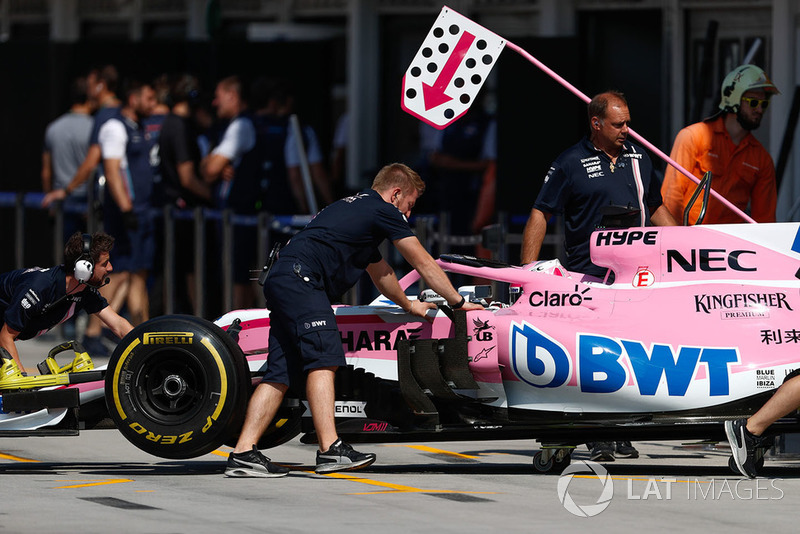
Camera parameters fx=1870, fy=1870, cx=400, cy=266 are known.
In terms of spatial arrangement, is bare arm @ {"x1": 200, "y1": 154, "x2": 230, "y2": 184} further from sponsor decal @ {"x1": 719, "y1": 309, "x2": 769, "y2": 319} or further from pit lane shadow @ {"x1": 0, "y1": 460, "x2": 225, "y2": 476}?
sponsor decal @ {"x1": 719, "y1": 309, "x2": 769, "y2": 319}

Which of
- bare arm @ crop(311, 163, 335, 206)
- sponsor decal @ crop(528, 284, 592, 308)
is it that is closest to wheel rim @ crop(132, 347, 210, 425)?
sponsor decal @ crop(528, 284, 592, 308)

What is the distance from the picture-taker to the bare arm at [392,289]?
975 cm

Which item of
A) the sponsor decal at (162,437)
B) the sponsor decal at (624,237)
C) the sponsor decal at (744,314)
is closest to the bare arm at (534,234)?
the sponsor decal at (624,237)

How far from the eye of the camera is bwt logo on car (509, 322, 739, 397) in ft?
30.6

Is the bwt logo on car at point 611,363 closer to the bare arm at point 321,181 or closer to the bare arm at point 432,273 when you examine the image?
the bare arm at point 432,273

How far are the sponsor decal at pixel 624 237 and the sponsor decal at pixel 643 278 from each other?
0.50ft

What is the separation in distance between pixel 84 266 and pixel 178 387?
1026mm

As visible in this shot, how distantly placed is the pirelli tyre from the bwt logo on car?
1457mm

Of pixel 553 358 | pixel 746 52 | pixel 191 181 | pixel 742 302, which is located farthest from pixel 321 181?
pixel 742 302

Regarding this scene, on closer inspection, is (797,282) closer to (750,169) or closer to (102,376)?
(750,169)

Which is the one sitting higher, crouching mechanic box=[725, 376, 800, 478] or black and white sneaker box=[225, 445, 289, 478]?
crouching mechanic box=[725, 376, 800, 478]

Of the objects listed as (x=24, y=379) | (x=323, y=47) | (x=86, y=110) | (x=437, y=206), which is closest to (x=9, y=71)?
(x=86, y=110)

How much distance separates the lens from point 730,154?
1146cm

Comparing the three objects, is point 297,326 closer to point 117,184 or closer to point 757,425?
point 757,425
